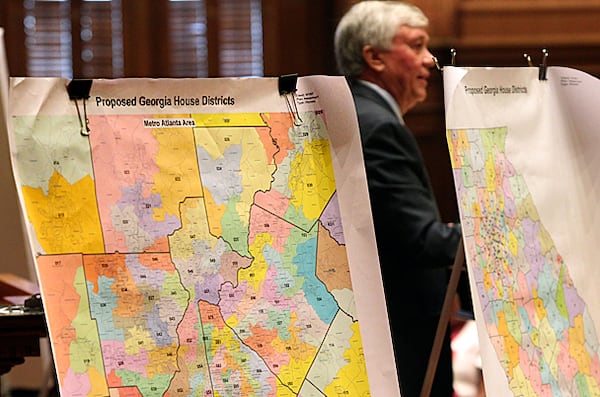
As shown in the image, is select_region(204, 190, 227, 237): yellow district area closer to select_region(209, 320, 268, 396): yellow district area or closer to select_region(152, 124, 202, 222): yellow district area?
select_region(152, 124, 202, 222): yellow district area

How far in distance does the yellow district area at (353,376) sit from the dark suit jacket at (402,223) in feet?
2.59

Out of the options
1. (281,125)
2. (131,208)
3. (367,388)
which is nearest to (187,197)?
(131,208)

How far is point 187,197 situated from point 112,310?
0.22m

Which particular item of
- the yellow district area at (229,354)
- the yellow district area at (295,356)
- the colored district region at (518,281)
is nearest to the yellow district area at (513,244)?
the colored district region at (518,281)

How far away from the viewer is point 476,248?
1680 millimetres

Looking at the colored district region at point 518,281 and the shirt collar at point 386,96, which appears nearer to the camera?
the colored district region at point 518,281

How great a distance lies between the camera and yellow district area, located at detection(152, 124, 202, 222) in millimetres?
1536

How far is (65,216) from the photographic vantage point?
147cm

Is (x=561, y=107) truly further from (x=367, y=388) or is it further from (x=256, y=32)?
(x=256, y=32)

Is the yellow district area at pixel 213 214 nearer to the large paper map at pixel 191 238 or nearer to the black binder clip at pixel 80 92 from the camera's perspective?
the large paper map at pixel 191 238

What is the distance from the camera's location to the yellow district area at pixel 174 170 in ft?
5.04

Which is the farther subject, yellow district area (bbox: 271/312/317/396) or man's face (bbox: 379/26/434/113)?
man's face (bbox: 379/26/434/113)

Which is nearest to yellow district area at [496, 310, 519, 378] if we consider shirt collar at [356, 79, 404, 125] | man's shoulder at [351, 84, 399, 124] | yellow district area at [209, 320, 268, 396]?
yellow district area at [209, 320, 268, 396]

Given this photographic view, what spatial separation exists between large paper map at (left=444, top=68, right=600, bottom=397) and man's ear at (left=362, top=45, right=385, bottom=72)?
833 millimetres
